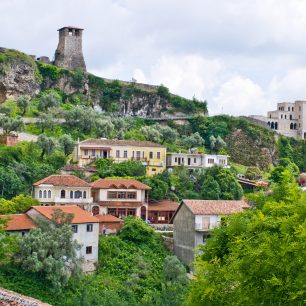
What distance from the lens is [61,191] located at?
2517 inches

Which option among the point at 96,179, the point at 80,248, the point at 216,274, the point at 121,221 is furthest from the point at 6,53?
the point at 216,274

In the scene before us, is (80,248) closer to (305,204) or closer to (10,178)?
(10,178)

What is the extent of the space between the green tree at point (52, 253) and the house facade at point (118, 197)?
14.5 metres

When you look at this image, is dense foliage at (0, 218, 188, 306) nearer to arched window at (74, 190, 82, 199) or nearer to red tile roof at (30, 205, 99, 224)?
red tile roof at (30, 205, 99, 224)

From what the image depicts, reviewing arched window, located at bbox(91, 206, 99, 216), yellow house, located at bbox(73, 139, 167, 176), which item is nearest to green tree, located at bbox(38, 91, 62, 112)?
yellow house, located at bbox(73, 139, 167, 176)

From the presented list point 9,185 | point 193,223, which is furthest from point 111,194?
point 193,223

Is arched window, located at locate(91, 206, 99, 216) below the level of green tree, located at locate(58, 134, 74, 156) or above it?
below

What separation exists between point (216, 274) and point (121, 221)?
3801cm

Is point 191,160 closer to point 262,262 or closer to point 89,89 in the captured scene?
point 89,89

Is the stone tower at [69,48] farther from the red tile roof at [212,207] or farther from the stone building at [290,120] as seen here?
the red tile roof at [212,207]

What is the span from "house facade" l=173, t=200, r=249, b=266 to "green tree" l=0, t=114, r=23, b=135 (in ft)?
85.9

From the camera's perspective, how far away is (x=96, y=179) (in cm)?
7175

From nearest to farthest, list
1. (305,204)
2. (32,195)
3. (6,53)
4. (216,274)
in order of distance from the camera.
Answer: (305,204) < (216,274) < (32,195) < (6,53)

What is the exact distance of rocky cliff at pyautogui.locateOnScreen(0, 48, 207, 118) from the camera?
326 feet
